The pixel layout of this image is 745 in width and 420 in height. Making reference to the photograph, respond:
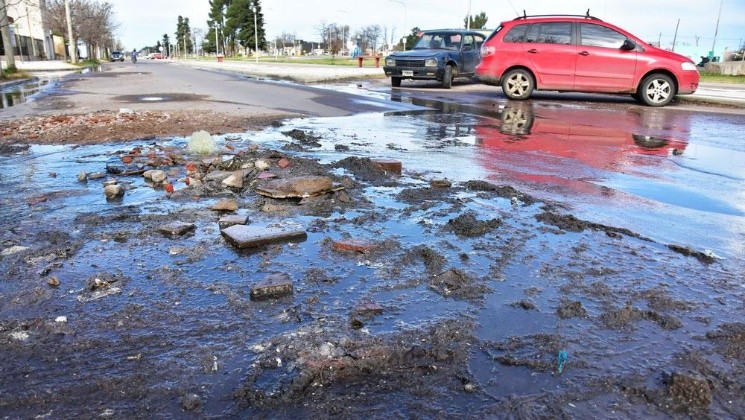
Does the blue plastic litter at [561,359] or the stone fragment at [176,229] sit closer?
the blue plastic litter at [561,359]

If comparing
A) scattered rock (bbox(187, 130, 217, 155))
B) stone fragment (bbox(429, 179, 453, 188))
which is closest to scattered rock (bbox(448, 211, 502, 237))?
stone fragment (bbox(429, 179, 453, 188))

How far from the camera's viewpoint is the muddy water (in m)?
1.96

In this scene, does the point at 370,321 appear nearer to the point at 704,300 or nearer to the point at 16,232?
the point at 704,300

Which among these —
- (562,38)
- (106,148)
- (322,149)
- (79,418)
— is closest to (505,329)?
(79,418)

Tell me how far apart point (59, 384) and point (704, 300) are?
300 cm

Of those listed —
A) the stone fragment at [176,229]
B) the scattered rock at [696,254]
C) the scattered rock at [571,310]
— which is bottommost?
the scattered rock at [571,310]

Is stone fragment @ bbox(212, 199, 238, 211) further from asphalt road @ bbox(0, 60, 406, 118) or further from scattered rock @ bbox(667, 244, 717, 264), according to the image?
asphalt road @ bbox(0, 60, 406, 118)

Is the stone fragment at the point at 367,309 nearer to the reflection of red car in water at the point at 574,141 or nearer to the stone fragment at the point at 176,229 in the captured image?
the stone fragment at the point at 176,229

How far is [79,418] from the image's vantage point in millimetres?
1809

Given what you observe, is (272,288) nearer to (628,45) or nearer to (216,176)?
(216,176)

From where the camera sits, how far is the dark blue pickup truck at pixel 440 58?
680 inches

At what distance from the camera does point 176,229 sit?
3559 mm

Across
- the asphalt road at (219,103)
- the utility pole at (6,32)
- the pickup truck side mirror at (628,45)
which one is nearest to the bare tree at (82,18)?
the utility pole at (6,32)

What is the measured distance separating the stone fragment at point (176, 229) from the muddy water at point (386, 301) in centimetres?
10
